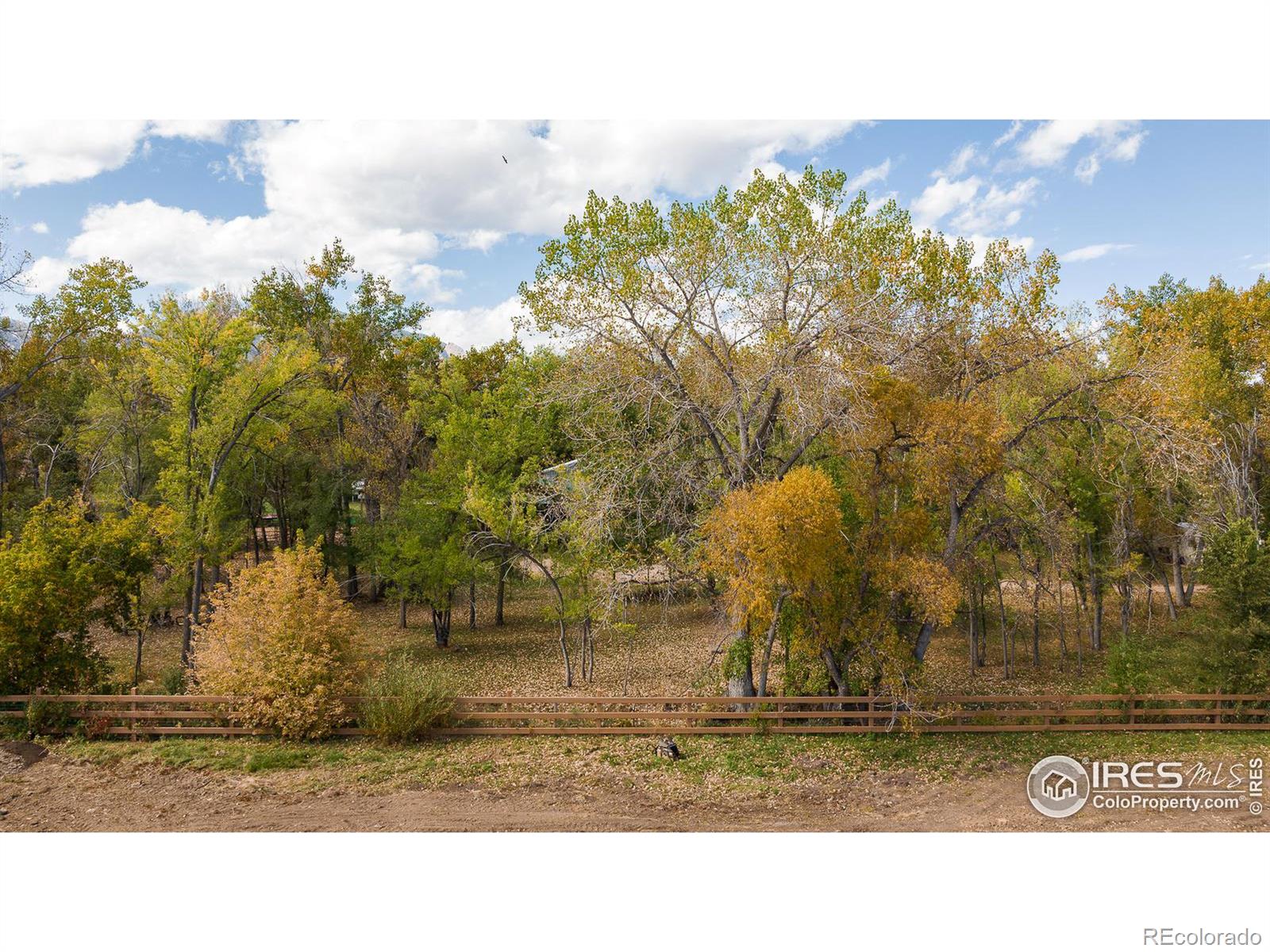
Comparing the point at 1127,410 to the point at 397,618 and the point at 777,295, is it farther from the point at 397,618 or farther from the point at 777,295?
the point at 397,618

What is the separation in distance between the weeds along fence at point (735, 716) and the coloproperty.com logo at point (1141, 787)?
1605 mm

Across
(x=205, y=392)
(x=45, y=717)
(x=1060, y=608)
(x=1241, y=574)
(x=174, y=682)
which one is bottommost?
(x=45, y=717)

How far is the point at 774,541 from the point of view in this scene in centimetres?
1046

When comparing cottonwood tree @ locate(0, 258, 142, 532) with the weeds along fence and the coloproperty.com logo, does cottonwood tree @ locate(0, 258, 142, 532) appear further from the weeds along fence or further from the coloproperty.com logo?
the coloproperty.com logo

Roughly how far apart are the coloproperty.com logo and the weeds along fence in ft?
5.27

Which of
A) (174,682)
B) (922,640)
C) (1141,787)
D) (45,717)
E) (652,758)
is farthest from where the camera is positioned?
(174,682)

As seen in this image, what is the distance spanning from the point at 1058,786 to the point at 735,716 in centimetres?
487

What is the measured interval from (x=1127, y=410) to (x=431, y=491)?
18551 mm

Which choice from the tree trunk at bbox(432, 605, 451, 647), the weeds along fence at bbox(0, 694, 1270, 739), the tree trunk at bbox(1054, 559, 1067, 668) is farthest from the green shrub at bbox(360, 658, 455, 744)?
the tree trunk at bbox(1054, 559, 1067, 668)

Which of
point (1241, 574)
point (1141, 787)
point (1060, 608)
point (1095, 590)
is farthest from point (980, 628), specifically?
point (1141, 787)

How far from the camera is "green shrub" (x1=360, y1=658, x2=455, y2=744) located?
1148cm

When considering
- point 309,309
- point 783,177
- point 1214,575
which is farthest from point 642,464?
point 309,309

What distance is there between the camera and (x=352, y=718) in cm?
1185

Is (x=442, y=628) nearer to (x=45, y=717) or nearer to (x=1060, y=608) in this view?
(x=45, y=717)
